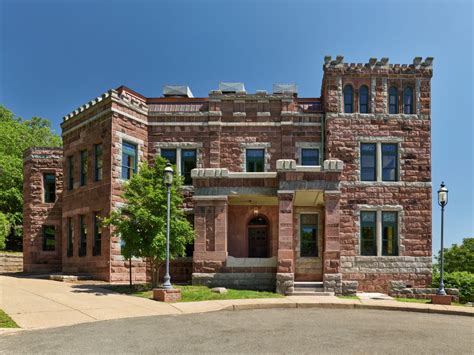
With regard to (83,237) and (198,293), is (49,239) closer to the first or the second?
(83,237)

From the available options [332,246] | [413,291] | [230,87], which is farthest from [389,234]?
[230,87]

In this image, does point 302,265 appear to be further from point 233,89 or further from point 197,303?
point 233,89

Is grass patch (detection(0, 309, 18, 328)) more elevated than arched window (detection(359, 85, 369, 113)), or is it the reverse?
arched window (detection(359, 85, 369, 113))

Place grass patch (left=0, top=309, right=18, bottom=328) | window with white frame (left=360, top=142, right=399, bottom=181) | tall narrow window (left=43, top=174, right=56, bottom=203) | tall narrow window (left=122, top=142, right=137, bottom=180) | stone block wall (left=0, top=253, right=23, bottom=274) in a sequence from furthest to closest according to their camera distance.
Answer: stone block wall (left=0, top=253, right=23, bottom=274), tall narrow window (left=43, top=174, right=56, bottom=203), window with white frame (left=360, top=142, right=399, bottom=181), tall narrow window (left=122, top=142, right=137, bottom=180), grass patch (left=0, top=309, right=18, bottom=328)

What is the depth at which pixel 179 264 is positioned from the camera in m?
21.4

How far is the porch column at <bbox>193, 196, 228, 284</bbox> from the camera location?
57.8 ft

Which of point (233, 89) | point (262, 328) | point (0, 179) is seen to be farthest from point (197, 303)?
point (0, 179)

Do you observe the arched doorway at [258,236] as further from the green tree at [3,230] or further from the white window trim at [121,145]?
the green tree at [3,230]

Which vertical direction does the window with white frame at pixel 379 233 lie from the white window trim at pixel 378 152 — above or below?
below

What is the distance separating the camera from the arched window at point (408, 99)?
21.8 m

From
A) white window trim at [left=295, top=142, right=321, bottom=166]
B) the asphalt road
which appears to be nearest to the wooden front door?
white window trim at [left=295, top=142, right=321, bottom=166]

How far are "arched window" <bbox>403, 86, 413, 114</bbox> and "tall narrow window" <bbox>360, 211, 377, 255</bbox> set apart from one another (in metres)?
5.64

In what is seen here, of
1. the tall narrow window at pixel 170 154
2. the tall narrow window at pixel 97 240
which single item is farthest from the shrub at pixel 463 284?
the tall narrow window at pixel 97 240

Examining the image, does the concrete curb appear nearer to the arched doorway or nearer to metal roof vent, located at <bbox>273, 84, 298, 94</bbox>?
the arched doorway
